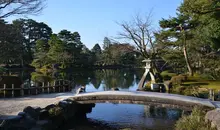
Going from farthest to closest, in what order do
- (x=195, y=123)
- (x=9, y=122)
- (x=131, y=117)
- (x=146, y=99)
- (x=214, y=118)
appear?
(x=131, y=117)
(x=146, y=99)
(x=9, y=122)
(x=195, y=123)
(x=214, y=118)

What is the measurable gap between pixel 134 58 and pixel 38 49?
876 inches

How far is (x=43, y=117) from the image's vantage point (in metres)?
9.12

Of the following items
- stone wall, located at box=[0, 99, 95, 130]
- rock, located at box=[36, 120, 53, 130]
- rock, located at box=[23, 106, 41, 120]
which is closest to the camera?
stone wall, located at box=[0, 99, 95, 130]

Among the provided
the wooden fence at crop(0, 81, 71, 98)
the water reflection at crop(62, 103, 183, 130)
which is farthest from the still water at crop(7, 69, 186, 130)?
the wooden fence at crop(0, 81, 71, 98)

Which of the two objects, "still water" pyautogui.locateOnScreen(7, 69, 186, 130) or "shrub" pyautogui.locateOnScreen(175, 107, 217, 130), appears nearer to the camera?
"shrub" pyautogui.locateOnScreen(175, 107, 217, 130)

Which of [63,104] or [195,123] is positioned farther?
[63,104]

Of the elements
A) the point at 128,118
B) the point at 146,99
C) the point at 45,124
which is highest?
the point at 146,99

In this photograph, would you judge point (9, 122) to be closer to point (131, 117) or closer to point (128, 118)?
point (128, 118)

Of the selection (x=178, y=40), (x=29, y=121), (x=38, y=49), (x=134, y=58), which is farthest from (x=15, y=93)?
(x=134, y=58)

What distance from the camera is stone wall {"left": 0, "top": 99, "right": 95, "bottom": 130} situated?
25.9 ft

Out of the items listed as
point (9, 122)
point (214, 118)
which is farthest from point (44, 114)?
point (214, 118)

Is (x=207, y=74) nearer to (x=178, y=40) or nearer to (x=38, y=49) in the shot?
(x=178, y=40)

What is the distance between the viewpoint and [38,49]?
43.8 m

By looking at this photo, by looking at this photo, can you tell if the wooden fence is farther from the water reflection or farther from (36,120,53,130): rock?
(36,120,53,130): rock
